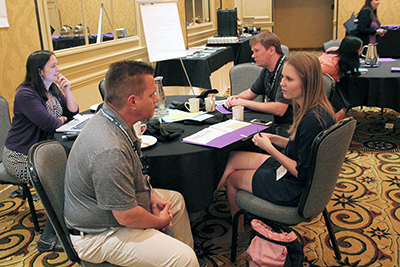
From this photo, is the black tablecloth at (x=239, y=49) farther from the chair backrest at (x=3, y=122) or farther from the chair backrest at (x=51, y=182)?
the chair backrest at (x=51, y=182)

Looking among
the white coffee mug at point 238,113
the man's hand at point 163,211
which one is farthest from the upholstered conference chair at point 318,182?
the white coffee mug at point 238,113

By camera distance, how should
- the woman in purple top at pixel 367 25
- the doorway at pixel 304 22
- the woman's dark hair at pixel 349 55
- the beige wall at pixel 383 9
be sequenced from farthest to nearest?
the doorway at pixel 304 22 → the beige wall at pixel 383 9 → the woman in purple top at pixel 367 25 → the woman's dark hair at pixel 349 55

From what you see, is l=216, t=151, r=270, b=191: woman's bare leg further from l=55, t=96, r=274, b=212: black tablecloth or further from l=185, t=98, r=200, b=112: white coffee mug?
l=185, t=98, r=200, b=112: white coffee mug

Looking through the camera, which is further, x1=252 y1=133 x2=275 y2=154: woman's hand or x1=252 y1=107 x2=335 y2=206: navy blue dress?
x1=252 y1=133 x2=275 y2=154: woman's hand

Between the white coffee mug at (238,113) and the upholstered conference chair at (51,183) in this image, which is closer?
the upholstered conference chair at (51,183)

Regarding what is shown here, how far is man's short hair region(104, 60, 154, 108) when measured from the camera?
1.51 meters

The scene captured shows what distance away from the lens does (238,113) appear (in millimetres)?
2418

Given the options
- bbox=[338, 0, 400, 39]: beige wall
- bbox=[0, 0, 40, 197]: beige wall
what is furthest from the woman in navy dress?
bbox=[338, 0, 400, 39]: beige wall

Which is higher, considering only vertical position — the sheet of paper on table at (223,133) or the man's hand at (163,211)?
the sheet of paper on table at (223,133)

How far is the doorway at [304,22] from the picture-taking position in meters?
11.4

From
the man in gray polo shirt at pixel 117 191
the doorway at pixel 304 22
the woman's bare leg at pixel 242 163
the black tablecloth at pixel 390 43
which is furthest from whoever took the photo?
the doorway at pixel 304 22

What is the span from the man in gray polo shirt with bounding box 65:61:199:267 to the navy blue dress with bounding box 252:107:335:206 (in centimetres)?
59

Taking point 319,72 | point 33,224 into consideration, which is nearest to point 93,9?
point 33,224

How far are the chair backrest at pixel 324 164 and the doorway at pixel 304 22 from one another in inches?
422
